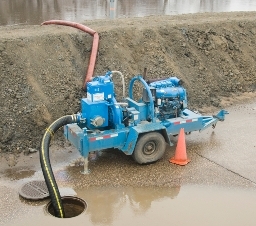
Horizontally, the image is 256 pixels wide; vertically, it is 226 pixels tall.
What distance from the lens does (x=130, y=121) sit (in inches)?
362

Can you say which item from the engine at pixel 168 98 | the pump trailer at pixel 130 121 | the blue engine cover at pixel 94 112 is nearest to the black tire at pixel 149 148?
the pump trailer at pixel 130 121

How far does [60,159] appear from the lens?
31.6 feet

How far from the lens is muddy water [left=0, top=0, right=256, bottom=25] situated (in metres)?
19.2

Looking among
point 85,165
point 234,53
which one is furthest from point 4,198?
point 234,53

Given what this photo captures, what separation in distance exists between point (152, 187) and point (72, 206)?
164cm

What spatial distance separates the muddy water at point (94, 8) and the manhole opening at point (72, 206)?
381 inches

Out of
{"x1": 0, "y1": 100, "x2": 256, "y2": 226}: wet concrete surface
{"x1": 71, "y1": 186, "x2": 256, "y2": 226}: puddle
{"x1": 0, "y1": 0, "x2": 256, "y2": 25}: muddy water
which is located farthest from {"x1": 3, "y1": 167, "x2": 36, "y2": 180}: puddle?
{"x1": 0, "y1": 0, "x2": 256, "y2": 25}: muddy water

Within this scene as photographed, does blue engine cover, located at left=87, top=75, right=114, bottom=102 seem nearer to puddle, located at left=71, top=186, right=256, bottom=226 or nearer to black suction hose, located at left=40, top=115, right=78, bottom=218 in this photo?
black suction hose, located at left=40, top=115, right=78, bottom=218

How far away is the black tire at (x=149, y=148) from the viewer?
911 centimetres

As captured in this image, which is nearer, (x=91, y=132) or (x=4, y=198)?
(x=4, y=198)

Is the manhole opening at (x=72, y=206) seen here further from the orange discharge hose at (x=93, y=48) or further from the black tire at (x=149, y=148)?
the orange discharge hose at (x=93, y=48)

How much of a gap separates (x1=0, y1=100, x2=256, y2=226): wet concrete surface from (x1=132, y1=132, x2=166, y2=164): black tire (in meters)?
0.18

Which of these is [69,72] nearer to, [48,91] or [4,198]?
[48,91]

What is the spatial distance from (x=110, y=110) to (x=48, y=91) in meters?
2.60
